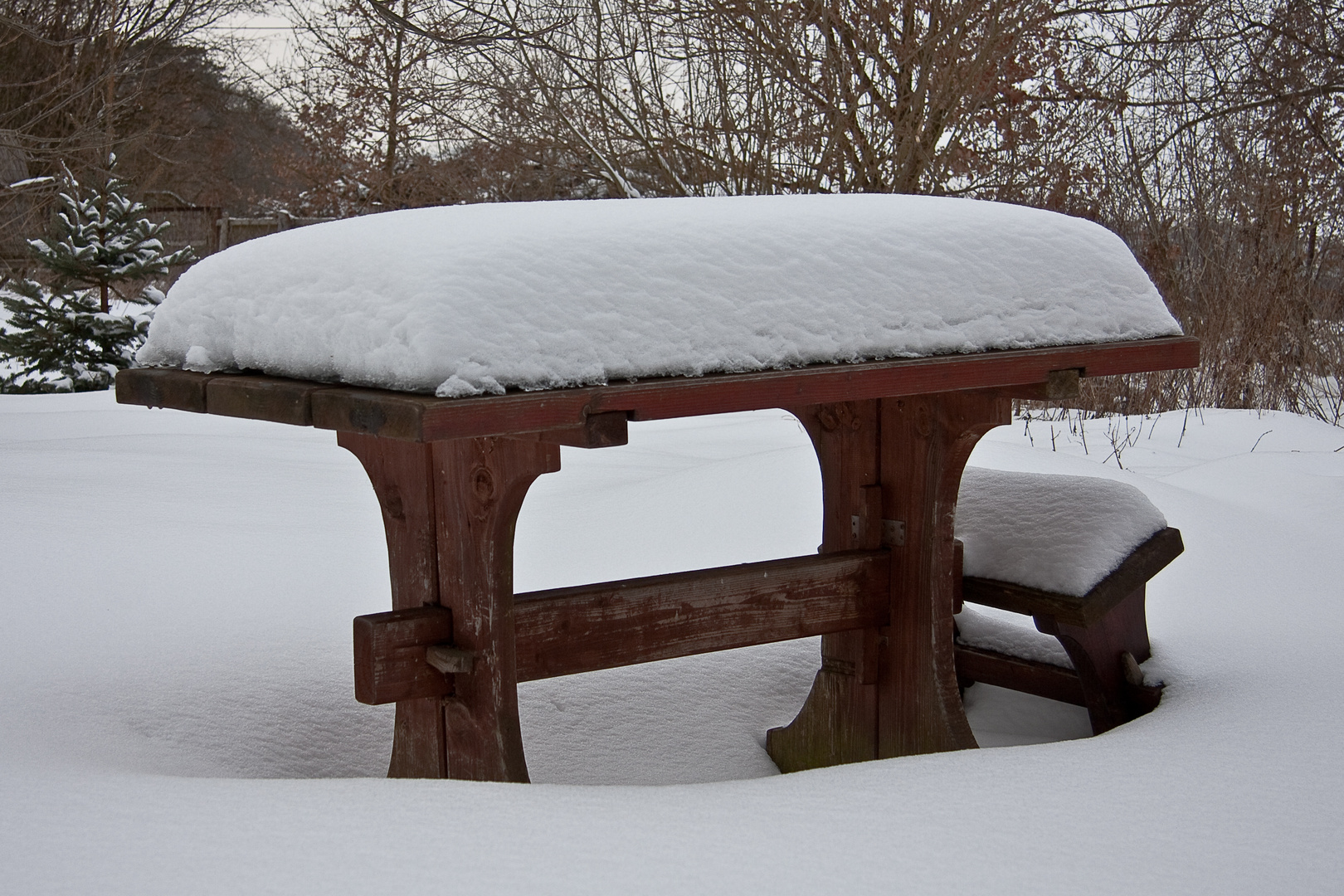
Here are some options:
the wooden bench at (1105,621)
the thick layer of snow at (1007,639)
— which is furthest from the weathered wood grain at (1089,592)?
the thick layer of snow at (1007,639)

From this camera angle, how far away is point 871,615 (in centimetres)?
276

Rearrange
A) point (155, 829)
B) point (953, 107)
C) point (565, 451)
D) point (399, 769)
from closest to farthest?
point (155, 829), point (399, 769), point (953, 107), point (565, 451)

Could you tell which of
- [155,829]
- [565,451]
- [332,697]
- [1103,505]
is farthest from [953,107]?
[155,829]

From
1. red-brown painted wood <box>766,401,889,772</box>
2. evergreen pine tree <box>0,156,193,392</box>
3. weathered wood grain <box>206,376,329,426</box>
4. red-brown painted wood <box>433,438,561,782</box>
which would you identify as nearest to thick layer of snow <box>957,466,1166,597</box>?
red-brown painted wood <box>766,401,889,772</box>

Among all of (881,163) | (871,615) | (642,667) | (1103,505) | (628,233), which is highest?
(881,163)

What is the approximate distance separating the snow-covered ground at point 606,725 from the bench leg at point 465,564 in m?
0.19

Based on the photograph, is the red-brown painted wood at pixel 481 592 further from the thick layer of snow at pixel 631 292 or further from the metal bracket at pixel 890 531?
the metal bracket at pixel 890 531

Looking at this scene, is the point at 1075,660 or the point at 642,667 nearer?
the point at 1075,660

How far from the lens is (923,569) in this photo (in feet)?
8.94

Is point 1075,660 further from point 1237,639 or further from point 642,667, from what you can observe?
point 642,667

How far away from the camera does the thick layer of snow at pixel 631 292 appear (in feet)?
5.32

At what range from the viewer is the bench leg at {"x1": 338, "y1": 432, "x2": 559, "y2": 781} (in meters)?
2.06

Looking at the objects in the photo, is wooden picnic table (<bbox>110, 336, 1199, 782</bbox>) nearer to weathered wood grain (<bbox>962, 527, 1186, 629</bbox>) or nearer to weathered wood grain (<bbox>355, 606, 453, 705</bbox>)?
weathered wood grain (<bbox>355, 606, 453, 705</bbox>)

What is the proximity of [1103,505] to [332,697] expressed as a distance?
1850 millimetres
